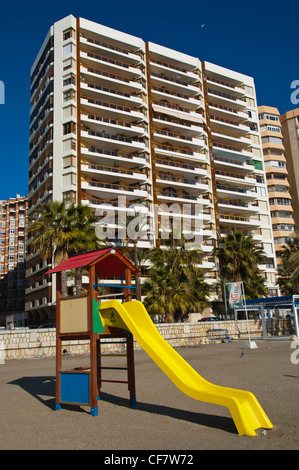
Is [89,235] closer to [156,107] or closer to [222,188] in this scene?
[156,107]

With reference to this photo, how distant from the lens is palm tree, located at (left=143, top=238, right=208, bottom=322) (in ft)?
106

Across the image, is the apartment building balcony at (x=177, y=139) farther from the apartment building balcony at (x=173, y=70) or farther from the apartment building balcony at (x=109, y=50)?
the apartment building balcony at (x=109, y=50)

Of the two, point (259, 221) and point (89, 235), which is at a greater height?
point (259, 221)

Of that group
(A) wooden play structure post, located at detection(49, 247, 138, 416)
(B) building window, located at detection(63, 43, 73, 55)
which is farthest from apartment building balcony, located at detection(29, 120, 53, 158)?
(A) wooden play structure post, located at detection(49, 247, 138, 416)

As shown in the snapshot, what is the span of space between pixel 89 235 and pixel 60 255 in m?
2.47

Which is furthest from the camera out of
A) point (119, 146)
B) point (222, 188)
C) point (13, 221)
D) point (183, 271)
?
point (13, 221)

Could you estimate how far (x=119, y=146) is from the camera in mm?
46906

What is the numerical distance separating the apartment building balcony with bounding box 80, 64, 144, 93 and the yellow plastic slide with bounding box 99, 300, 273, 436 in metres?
42.7

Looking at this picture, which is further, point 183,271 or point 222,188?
point 222,188

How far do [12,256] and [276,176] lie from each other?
59.4 meters

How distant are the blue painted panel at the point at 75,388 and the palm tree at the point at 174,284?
2440 centimetres

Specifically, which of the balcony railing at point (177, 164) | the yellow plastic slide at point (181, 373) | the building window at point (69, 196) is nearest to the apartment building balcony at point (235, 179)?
the balcony railing at point (177, 164)
